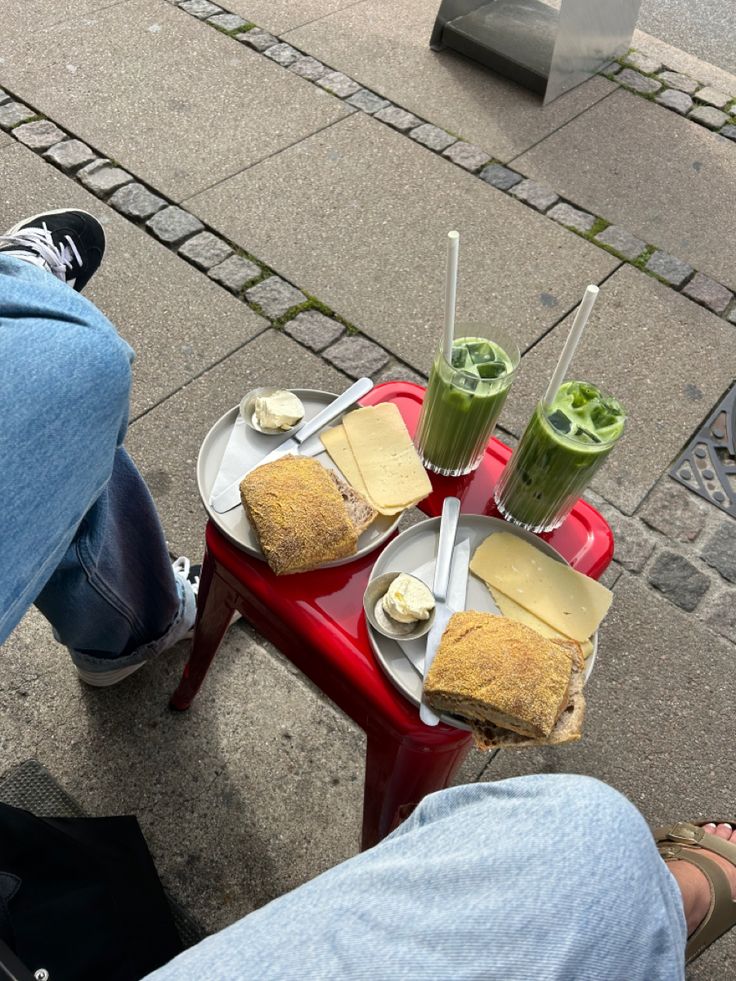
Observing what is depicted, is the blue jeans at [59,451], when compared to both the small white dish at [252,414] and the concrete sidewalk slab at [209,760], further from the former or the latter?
the concrete sidewalk slab at [209,760]

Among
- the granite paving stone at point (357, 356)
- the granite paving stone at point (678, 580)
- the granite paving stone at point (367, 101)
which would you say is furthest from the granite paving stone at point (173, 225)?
the granite paving stone at point (678, 580)

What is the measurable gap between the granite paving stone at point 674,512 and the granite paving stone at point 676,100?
2530 mm

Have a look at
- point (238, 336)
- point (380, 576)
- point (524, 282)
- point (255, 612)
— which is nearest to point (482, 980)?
point (380, 576)

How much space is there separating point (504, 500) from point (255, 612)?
540 millimetres

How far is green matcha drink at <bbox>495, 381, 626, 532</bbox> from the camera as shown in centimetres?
128

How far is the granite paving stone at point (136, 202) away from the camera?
3.01 m

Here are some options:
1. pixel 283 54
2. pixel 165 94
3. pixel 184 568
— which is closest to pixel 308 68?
pixel 283 54

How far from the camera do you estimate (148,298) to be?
9.07 feet

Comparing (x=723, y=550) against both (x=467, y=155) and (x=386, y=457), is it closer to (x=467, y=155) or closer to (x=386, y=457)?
(x=386, y=457)

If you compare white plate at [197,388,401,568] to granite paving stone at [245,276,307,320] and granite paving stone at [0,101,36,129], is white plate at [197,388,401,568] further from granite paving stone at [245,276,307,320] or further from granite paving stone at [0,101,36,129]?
granite paving stone at [0,101,36,129]

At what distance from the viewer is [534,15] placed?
4094 mm

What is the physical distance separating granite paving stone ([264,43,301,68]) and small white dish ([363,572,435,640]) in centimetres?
346

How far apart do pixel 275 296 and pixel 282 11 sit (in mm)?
2313

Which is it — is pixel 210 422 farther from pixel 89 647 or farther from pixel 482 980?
pixel 482 980
